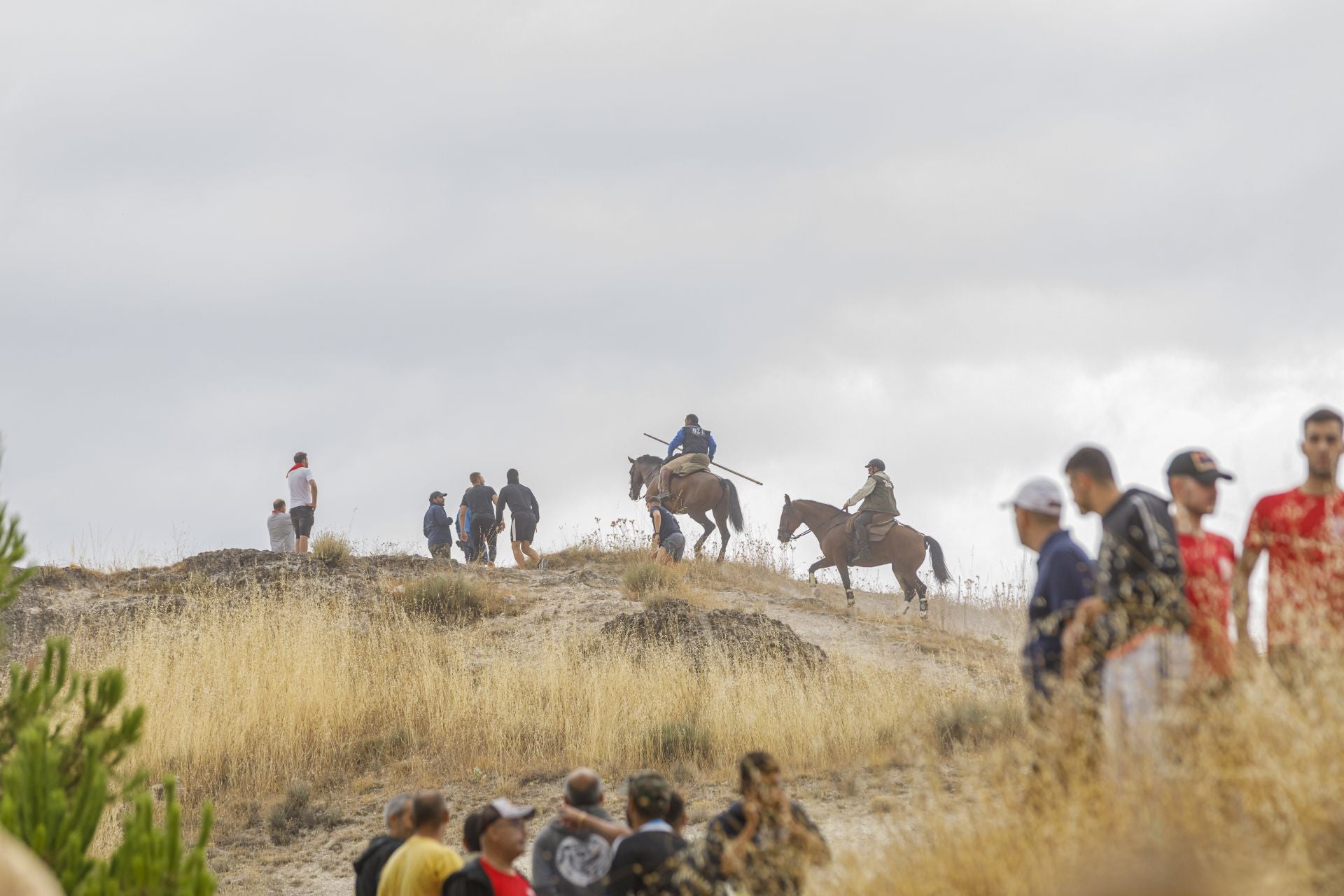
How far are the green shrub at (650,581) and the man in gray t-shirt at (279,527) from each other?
21.5 feet

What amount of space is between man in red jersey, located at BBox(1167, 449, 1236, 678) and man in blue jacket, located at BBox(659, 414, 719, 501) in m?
19.8

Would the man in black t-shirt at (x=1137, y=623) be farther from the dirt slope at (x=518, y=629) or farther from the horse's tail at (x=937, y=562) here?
the horse's tail at (x=937, y=562)

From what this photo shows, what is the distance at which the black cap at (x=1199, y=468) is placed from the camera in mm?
6047

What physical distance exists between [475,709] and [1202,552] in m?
10.6

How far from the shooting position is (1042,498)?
19.7 ft

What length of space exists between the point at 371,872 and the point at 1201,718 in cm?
419

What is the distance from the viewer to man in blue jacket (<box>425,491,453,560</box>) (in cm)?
2525

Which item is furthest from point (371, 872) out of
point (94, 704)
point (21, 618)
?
point (21, 618)

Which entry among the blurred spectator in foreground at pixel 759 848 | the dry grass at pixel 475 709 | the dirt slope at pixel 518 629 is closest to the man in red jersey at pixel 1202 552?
the blurred spectator in foreground at pixel 759 848

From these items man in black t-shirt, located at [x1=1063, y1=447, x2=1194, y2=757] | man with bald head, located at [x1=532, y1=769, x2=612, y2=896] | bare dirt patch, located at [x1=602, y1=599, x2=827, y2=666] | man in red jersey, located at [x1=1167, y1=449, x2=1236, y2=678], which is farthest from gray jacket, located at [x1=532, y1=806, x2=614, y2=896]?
bare dirt patch, located at [x1=602, y1=599, x2=827, y2=666]

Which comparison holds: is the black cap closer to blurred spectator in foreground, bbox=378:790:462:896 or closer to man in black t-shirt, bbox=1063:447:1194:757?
man in black t-shirt, bbox=1063:447:1194:757

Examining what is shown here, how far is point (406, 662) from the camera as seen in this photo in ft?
56.5

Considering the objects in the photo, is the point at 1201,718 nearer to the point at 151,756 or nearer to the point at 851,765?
the point at 851,765

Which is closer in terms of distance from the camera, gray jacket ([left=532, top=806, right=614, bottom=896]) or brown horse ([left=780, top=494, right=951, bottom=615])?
gray jacket ([left=532, top=806, right=614, bottom=896])
